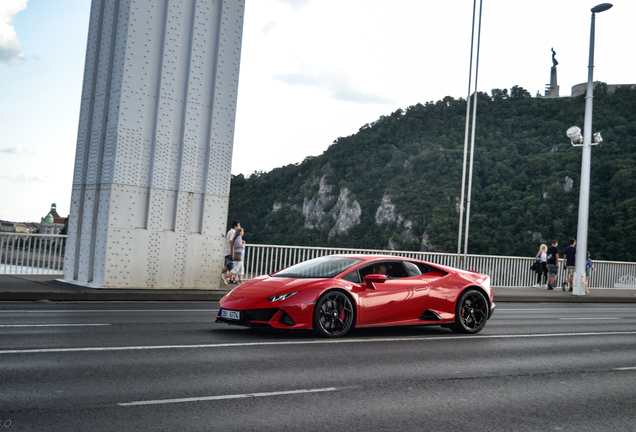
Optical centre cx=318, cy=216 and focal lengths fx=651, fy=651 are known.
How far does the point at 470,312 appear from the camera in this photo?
1116 cm

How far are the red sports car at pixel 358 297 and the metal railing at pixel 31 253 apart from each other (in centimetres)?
1057

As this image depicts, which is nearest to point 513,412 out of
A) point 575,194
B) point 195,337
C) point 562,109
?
point 195,337

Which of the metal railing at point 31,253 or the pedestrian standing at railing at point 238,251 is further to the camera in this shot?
the pedestrian standing at railing at point 238,251

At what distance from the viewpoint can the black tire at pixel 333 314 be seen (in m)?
9.40

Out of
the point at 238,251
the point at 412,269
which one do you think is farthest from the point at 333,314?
the point at 238,251

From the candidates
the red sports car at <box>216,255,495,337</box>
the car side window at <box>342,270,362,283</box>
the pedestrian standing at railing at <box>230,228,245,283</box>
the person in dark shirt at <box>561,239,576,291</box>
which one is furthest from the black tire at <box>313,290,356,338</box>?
the person in dark shirt at <box>561,239,576,291</box>

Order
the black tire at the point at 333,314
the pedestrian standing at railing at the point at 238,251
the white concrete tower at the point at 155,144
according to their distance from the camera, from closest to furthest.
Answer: the black tire at the point at 333,314, the white concrete tower at the point at 155,144, the pedestrian standing at railing at the point at 238,251

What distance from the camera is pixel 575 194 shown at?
61.8 meters

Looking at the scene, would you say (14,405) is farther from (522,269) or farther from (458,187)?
(458,187)

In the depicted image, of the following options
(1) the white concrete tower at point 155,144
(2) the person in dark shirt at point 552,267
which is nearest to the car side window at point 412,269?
(1) the white concrete tower at point 155,144

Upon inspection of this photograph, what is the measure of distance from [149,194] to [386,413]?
41.0 feet

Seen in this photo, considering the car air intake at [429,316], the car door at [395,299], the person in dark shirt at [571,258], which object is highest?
the person in dark shirt at [571,258]

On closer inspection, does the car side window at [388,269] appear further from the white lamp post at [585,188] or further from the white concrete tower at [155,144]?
the white lamp post at [585,188]

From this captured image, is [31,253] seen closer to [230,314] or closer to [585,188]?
[230,314]
